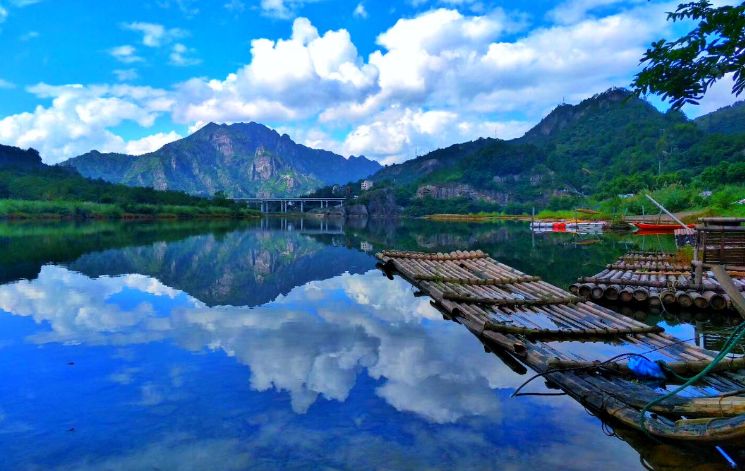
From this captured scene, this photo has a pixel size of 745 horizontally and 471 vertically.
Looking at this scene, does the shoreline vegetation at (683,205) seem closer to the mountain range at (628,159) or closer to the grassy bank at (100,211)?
the mountain range at (628,159)

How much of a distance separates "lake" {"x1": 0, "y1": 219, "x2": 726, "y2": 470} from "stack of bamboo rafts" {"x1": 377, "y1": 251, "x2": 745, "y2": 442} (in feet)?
1.28

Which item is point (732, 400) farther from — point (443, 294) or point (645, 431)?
point (443, 294)

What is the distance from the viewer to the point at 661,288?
1733 centimetres

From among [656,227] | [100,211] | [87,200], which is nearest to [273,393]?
[656,227]

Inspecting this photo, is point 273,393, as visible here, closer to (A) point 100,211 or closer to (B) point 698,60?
(B) point 698,60

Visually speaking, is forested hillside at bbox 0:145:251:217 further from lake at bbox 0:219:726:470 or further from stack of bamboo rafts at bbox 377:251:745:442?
stack of bamboo rafts at bbox 377:251:745:442

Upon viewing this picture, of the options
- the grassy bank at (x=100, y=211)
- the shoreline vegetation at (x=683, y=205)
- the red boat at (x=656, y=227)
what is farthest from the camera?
the grassy bank at (x=100, y=211)

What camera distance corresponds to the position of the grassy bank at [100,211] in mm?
94500

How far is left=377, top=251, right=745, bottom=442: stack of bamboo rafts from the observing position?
6555mm

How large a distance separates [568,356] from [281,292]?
41.4 ft

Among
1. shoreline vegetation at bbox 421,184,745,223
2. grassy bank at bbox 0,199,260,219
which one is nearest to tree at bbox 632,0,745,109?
shoreline vegetation at bbox 421,184,745,223

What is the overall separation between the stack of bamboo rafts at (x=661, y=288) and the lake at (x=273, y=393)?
2.82ft

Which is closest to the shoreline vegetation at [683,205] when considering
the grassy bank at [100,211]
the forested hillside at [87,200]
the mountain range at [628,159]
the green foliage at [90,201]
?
the mountain range at [628,159]

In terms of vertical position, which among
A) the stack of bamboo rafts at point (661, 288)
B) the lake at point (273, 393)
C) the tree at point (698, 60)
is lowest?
the lake at point (273, 393)
